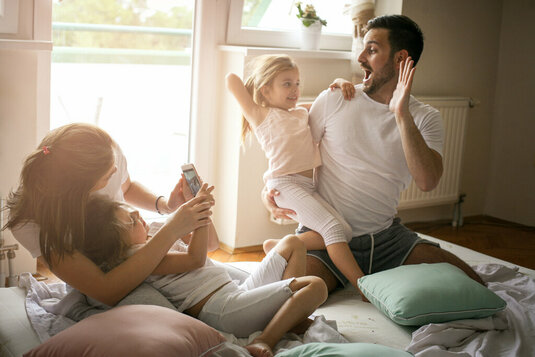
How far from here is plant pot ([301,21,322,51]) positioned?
360cm

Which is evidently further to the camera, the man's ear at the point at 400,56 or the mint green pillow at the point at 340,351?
the man's ear at the point at 400,56

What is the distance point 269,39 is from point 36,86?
1345 mm

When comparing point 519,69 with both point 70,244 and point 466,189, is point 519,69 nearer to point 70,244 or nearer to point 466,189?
point 466,189

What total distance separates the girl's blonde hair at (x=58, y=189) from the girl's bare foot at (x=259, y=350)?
50cm

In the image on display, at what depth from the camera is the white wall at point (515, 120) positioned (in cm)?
423

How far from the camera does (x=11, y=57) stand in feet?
8.89

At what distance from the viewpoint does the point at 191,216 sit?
1.74m

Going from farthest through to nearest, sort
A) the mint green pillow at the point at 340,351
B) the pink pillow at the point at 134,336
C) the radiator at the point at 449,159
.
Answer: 1. the radiator at the point at 449,159
2. the mint green pillow at the point at 340,351
3. the pink pillow at the point at 134,336

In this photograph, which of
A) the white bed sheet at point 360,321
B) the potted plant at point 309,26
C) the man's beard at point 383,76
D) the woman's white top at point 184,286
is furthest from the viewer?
the potted plant at point 309,26

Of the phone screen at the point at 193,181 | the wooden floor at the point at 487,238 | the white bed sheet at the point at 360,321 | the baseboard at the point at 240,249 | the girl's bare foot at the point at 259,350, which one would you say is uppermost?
the phone screen at the point at 193,181

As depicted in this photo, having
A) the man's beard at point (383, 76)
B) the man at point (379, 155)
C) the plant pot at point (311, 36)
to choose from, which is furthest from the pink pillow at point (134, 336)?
the plant pot at point (311, 36)

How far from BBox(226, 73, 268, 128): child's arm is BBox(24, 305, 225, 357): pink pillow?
3.85 feet

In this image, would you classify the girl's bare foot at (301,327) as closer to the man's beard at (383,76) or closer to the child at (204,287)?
the child at (204,287)

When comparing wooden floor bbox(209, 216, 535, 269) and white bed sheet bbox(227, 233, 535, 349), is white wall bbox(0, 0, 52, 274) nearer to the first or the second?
wooden floor bbox(209, 216, 535, 269)
